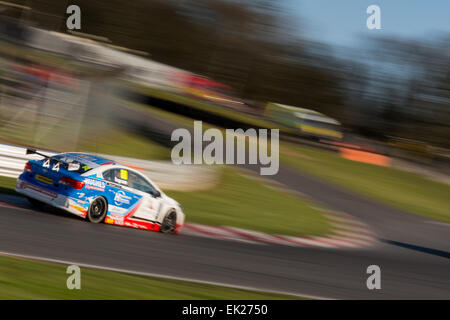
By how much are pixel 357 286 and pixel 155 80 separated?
30.4 meters

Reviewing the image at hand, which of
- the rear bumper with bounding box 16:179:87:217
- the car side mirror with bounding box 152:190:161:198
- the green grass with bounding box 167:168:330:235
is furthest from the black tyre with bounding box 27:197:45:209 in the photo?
the green grass with bounding box 167:168:330:235

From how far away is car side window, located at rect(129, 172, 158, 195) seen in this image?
11.7m

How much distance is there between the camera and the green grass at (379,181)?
1044 inches

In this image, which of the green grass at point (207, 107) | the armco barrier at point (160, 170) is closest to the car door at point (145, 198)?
the armco barrier at point (160, 170)

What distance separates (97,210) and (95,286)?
4403mm

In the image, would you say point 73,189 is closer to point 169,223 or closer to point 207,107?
point 169,223

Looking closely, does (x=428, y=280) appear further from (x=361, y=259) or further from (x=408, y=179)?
(x=408, y=179)

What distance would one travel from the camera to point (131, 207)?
1150 centimetres

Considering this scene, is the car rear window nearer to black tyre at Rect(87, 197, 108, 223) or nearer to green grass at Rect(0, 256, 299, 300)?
black tyre at Rect(87, 197, 108, 223)

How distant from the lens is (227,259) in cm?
987

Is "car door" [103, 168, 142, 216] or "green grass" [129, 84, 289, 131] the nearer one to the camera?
"car door" [103, 168, 142, 216]

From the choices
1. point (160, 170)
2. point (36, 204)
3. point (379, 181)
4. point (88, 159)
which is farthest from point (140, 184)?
point (379, 181)
